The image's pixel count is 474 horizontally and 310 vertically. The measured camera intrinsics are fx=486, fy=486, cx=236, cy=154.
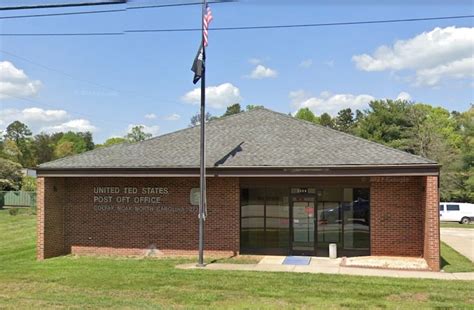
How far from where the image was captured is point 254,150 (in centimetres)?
1634

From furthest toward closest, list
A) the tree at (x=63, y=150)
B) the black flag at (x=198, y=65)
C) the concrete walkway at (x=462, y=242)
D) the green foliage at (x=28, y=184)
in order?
1. the tree at (x=63, y=150)
2. the green foliage at (x=28, y=184)
3. the concrete walkway at (x=462, y=242)
4. the black flag at (x=198, y=65)

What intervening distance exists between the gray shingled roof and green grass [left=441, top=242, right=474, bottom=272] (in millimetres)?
3121

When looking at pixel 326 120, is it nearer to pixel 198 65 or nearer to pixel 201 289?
pixel 198 65

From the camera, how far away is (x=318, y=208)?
15984 millimetres

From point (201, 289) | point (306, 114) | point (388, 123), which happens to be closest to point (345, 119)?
point (306, 114)

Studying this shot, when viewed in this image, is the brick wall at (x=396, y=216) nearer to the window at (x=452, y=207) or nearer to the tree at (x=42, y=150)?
the window at (x=452, y=207)

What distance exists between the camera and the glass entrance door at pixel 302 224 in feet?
52.6

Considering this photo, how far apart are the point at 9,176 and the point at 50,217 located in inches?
1539

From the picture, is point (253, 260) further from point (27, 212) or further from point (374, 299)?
point (27, 212)

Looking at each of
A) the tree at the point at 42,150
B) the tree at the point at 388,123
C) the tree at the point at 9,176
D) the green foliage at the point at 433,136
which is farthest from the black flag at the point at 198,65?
the tree at the point at 42,150

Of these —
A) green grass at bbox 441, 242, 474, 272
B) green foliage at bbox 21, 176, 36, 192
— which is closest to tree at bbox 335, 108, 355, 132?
green foliage at bbox 21, 176, 36, 192

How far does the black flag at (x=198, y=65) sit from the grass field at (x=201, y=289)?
552 centimetres

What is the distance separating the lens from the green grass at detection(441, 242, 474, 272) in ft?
45.1

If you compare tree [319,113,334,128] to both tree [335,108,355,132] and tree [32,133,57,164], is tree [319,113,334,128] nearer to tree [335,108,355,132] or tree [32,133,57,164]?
tree [335,108,355,132]
